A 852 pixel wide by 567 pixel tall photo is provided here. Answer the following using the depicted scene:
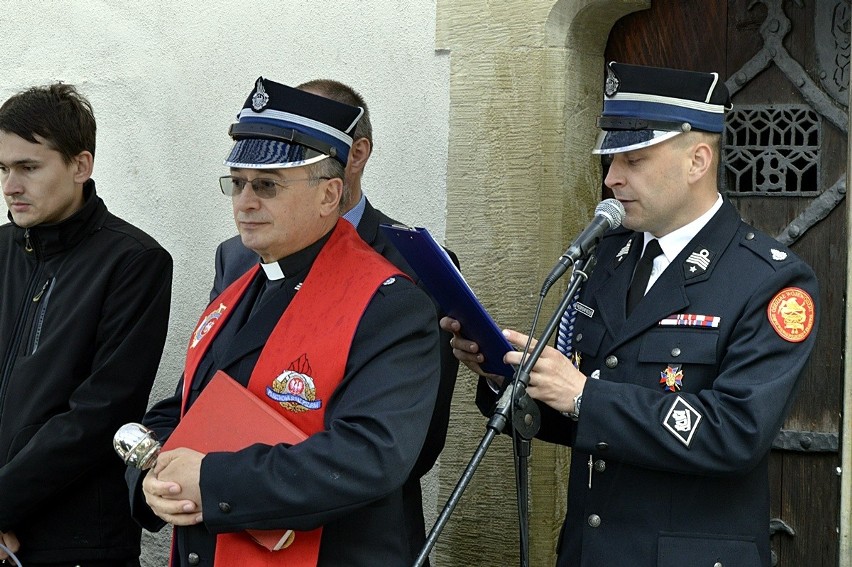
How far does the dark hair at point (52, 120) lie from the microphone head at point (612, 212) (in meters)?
1.96

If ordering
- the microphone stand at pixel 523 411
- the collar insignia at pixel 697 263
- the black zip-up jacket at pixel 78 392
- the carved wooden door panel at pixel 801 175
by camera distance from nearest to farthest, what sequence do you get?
the microphone stand at pixel 523 411 < the collar insignia at pixel 697 263 < the black zip-up jacket at pixel 78 392 < the carved wooden door panel at pixel 801 175

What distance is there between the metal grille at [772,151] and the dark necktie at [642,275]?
0.89 meters

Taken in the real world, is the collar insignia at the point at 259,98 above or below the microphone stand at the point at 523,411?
above

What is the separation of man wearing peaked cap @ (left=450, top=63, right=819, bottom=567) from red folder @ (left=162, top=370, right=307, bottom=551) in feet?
1.72

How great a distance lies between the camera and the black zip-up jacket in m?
3.67

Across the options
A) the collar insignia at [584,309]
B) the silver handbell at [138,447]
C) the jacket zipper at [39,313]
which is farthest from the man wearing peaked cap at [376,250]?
the silver handbell at [138,447]

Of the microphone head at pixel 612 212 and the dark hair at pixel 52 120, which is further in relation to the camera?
the dark hair at pixel 52 120

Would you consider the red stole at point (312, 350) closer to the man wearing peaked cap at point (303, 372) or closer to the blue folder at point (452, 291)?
the man wearing peaked cap at point (303, 372)

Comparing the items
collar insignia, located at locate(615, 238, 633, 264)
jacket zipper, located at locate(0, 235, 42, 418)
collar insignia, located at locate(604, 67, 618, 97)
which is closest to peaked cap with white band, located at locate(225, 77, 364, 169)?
collar insignia, located at locate(604, 67, 618, 97)

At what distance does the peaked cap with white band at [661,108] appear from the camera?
3037 millimetres

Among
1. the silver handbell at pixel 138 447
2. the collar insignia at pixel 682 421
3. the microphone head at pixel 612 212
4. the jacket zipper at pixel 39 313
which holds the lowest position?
the silver handbell at pixel 138 447

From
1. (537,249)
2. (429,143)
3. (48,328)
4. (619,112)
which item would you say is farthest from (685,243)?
(48,328)

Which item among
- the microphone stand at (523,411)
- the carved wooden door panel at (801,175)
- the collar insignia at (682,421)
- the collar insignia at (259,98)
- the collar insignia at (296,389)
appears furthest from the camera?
the carved wooden door panel at (801,175)

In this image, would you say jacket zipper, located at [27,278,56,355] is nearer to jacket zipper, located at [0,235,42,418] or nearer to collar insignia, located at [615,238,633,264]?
jacket zipper, located at [0,235,42,418]
